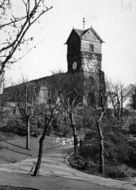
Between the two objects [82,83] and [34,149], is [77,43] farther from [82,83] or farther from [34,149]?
[34,149]

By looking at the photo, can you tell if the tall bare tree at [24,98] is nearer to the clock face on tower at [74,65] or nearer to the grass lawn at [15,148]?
the grass lawn at [15,148]

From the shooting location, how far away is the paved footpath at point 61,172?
70.2 ft

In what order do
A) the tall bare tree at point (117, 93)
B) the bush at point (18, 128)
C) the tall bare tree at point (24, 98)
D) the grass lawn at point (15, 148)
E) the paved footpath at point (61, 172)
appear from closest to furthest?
the paved footpath at point (61, 172)
the grass lawn at point (15, 148)
the bush at point (18, 128)
the tall bare tree at point (24, 98)
the tall bare tree at point (117, 93)

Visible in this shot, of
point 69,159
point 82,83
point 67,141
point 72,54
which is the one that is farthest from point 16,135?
point 72,54

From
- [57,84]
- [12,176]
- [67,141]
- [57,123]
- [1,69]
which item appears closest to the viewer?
[1,69]

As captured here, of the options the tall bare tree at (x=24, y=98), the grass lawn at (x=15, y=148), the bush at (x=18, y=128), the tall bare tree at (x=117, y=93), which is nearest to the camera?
the grass lawn at (x=15, y=148)

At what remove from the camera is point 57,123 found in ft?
177

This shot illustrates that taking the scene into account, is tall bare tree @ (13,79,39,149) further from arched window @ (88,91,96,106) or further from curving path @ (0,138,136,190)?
curving path @ (0,138,136,190)

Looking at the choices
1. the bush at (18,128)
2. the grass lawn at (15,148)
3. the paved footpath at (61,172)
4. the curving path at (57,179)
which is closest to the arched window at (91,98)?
the bush at (18,128)

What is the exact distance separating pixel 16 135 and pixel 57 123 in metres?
8.48

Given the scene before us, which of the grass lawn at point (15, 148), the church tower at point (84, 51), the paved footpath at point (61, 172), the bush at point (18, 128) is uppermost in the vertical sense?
the church tower at point (84, 51)

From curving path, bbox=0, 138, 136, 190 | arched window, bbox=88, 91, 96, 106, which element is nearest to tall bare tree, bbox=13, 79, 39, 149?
arched window, bbox=88, 91, 96, 106

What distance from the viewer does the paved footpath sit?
21.4 m

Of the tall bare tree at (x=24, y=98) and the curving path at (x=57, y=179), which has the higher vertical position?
the tall bare tree at (x=24, y=98)
